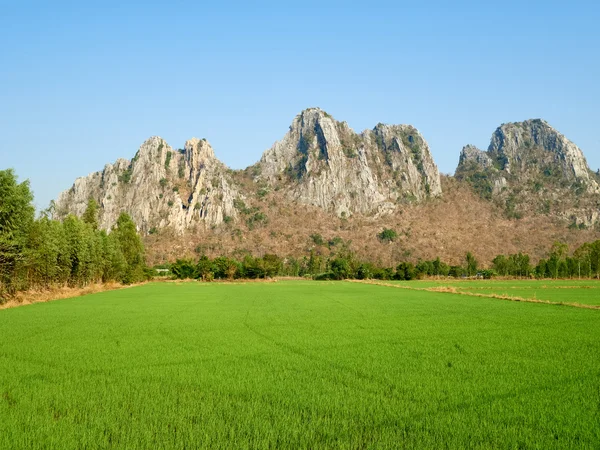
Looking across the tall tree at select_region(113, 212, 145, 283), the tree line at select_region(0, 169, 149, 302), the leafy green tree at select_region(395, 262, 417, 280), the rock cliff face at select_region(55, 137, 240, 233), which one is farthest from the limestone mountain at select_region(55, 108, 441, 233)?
the tree line at select_region(0, 169, 149, 302)

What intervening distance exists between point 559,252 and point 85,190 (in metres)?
161

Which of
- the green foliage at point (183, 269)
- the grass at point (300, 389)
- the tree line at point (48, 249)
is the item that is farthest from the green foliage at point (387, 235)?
the grass at point (300, 389)

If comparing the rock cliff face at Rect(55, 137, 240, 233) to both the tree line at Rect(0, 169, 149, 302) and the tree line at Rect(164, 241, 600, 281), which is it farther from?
the tree line at Rect(0, 169, 149, 302)

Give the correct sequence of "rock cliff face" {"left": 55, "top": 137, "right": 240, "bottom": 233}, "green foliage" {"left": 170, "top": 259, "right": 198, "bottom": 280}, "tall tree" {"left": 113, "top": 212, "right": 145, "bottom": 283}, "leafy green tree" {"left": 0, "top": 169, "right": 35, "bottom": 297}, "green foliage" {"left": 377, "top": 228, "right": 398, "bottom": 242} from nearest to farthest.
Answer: "leafy green tree" {"left": 0, "top": 169, "right": 35, "bottom": 297}
"tall tree" {"left": 113, "top": 212, "right": 145, "bottom": 283}
"green foliage" {"left": 170, "top": 259, "right": 198, "bottom": 280}
"green foliage" {"left": 377, "top": 228, "right": 398, "bottom": 242}
"rock cliff face" {"left": 55, "top": 137, "right": 240, "bottom": 233}

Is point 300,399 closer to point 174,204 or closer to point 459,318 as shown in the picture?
point 459,318

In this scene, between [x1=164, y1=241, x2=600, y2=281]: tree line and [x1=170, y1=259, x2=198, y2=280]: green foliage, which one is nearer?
[x1=170, y1=259, x2=198, y2=280]: green foliage

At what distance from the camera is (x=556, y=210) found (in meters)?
170

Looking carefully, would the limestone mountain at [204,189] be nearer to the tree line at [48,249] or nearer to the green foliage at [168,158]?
the green foliage at [168,158]

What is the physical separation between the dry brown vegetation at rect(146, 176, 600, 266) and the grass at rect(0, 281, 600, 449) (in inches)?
4590

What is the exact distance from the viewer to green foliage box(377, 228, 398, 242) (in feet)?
488

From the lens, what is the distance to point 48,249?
4016cm

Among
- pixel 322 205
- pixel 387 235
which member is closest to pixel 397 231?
pixel 387 235

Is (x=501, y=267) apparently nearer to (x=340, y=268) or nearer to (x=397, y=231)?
(x=340, y=268)

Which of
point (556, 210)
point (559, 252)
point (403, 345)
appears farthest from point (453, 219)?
point (403, 345)
